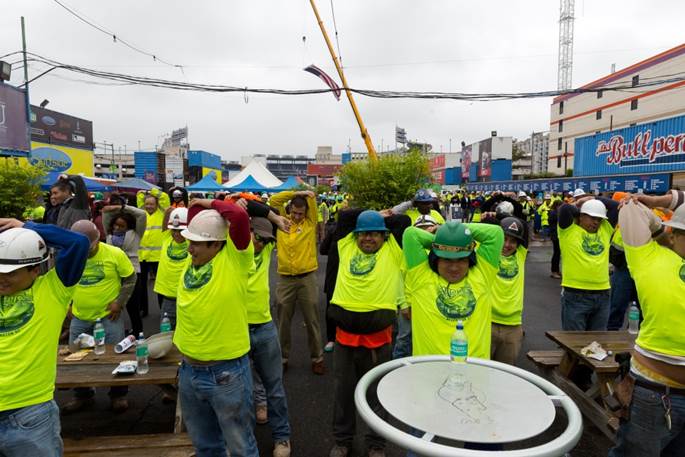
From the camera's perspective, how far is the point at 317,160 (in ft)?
452

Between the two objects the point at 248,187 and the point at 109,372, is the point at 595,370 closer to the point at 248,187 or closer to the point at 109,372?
the point at 109,372

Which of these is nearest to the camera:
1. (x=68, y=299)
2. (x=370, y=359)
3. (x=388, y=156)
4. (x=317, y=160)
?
(x=68, y=299)

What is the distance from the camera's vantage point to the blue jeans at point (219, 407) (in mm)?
2369

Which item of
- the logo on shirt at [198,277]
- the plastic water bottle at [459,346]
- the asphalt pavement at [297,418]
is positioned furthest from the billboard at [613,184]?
the logo on shirt at [198,277]

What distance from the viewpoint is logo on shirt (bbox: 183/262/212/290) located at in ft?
8.00

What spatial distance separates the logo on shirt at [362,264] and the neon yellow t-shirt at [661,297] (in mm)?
1744

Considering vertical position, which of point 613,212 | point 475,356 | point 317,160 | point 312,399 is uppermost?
point 317,160

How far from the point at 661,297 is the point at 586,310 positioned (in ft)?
7.69

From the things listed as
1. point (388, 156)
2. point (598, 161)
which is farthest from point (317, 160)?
point (388, 156)

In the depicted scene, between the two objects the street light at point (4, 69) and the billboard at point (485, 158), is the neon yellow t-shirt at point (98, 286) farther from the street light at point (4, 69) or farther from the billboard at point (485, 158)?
the billboard at point (485, 158)

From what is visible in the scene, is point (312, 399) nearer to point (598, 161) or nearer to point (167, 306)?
point (167, 306)

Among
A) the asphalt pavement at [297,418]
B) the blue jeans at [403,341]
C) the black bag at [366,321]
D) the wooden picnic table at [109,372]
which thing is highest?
the black bag at [366,321]

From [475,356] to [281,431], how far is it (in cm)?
170

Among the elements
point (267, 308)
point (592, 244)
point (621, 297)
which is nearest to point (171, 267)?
point (267, 308)
